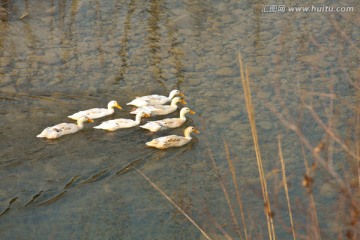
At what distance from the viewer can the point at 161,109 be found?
1006 cm

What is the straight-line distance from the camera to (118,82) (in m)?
10.7

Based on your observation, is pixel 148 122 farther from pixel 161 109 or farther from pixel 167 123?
pixel 161 109

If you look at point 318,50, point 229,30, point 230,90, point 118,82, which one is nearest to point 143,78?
point 118,82

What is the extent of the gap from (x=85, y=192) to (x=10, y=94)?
285 centimetres

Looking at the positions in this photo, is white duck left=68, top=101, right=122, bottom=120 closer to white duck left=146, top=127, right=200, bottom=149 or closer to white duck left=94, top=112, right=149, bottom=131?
white duck left=94, top=112, right=149, bottom=131

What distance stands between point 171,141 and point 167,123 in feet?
2.41

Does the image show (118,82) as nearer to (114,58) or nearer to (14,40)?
(114,58)

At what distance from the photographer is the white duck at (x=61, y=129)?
905 centimetres

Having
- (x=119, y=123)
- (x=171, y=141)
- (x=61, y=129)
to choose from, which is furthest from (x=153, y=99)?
(x=61, y=129)

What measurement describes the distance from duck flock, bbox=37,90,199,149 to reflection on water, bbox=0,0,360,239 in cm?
12

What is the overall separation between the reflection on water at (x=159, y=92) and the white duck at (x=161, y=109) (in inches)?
10.4

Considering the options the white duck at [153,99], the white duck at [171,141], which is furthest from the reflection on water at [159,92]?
the white duck at [153,99]

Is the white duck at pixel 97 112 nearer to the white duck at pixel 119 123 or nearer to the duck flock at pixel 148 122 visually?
the duck flock at pixel 148 122

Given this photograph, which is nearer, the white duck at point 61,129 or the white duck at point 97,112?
the white duck at point 61,129
